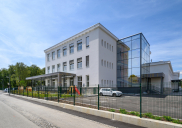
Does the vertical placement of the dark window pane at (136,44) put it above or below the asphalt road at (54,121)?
above

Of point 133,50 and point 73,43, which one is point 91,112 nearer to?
point 133,50

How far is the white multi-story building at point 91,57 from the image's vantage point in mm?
26516

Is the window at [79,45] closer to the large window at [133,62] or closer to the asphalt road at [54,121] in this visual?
the large window at [133,62]

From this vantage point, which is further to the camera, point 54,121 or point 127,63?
point 127,63

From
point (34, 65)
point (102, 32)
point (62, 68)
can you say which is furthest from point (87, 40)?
point (34, 65)

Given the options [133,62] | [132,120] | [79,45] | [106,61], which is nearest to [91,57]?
[106,61]

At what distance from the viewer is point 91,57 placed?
27.4 meters

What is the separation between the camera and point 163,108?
6223mm

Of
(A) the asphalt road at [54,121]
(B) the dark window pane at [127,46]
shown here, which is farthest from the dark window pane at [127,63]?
(A) the asphalt road at [54,121]

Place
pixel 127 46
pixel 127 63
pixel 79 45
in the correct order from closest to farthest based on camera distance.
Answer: pixel 127 63
pixel 127 46
pixel 79 45

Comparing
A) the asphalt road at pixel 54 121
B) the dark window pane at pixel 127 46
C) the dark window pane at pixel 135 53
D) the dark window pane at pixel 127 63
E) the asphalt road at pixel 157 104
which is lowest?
the asphalt road at pixel 54 121

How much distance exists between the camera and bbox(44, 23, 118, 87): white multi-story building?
87.0 feet

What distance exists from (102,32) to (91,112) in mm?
21625

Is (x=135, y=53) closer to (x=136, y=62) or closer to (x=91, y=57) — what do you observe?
(x=136, y=62)
